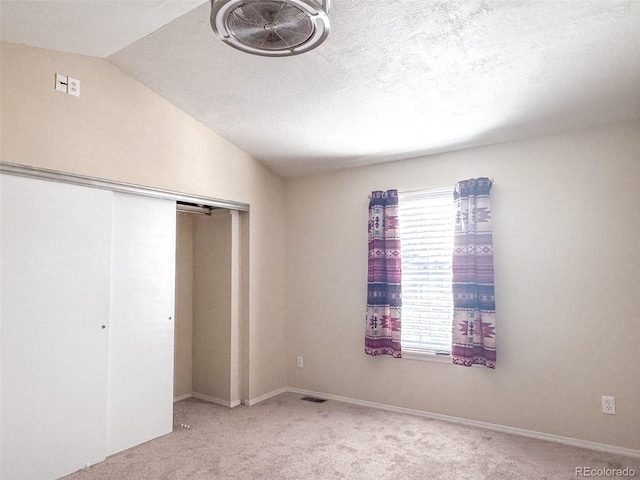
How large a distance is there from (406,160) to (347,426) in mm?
2452

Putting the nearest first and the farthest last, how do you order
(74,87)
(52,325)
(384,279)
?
(52,325) → (74,87) → (384,279)

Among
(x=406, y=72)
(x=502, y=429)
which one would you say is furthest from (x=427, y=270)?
(x=406, y=72)

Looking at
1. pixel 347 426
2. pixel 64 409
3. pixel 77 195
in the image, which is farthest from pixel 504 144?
pixel 64 409

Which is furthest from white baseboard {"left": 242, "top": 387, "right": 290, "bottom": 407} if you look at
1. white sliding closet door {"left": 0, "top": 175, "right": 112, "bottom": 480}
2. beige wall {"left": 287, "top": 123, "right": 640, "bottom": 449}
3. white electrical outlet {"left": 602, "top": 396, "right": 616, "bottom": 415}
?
white electrical outlet {"left": 602, "top": 396, "right": 616, "bottom": 415}

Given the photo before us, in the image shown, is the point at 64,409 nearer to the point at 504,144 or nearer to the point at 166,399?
the point at 166,399

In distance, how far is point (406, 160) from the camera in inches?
163

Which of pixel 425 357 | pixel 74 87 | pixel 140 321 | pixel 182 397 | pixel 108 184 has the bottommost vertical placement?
pixel 182 397

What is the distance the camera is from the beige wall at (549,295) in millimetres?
3080

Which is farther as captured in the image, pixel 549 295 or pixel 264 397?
pixel 264 397

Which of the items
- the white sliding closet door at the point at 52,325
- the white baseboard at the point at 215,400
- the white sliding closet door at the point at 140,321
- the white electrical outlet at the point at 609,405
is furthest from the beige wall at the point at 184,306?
the white electrical outlet at the point at 609,405

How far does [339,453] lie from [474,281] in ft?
5.59

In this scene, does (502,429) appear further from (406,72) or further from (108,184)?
(108,184)

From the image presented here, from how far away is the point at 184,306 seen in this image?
15.0 feet

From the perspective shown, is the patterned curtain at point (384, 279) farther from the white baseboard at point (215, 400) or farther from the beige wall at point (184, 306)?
the beige wall at point (184, 306)
